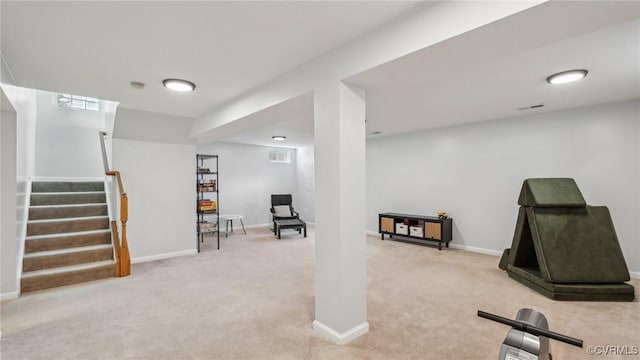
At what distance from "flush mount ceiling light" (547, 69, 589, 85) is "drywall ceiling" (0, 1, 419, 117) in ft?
6.41

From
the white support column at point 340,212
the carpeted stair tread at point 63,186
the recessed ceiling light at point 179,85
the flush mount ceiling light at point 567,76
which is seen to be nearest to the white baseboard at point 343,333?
the white support column at point 340,212

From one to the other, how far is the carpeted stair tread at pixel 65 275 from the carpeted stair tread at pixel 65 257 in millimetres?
72

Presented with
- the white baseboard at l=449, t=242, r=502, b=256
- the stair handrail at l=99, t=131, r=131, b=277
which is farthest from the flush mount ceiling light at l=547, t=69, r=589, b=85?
the stair handrail at l=99, t=131, r=131, b=277

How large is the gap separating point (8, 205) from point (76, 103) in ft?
14.2

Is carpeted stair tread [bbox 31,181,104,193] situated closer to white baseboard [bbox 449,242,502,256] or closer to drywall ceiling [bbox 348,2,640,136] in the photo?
drywall ceiling [bbox 348,2,640,136]

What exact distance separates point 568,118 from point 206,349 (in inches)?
209

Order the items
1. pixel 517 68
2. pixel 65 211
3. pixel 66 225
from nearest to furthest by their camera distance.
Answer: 1. pixel 517 68
2. pixel 66 225
3. pixel 65 211

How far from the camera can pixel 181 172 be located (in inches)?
192

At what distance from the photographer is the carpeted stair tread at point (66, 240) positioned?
3.75 meters

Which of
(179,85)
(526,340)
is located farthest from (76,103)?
(526,340)

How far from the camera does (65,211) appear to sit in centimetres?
437

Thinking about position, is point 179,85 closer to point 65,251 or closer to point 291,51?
point 291,51

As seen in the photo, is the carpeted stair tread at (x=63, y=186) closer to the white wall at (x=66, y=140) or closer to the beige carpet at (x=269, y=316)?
the white wall at (x=66, y=140)

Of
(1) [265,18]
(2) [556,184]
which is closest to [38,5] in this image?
(1) [265,18]
